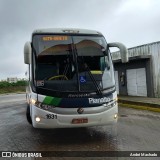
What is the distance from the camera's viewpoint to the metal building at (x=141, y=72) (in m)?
18.3

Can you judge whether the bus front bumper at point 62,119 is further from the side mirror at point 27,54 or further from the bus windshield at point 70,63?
the side mirror at point 27,54

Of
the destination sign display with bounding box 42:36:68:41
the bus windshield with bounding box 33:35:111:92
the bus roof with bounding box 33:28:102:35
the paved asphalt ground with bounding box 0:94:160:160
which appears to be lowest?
the paved asphalt ground with bounding box 0:94:160:160

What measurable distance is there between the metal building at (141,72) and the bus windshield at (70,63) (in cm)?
1111

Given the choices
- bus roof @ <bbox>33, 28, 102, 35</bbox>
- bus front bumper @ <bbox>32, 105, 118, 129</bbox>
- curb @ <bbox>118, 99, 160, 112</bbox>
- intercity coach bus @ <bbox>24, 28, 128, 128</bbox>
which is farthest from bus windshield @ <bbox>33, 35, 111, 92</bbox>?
curb @ <bbox>118, 99, 160, 112</bbox>

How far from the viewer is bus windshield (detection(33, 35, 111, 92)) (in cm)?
729

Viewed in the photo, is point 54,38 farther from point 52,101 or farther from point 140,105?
Answer: point 140,105

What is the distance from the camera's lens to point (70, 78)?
743cm

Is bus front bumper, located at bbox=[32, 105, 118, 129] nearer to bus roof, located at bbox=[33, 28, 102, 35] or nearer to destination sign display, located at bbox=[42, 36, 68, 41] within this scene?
destination sign display, located at bbox=[42, 36, 68, 41]

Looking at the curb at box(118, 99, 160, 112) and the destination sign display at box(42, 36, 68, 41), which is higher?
the destination sign display at box(42, 36, 68, 41)

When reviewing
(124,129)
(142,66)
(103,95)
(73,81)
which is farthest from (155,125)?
(142,66)

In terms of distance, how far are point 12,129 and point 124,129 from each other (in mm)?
3965

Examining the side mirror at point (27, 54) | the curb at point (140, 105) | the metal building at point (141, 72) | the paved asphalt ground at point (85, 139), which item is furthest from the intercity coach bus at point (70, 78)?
the metal building at point (141, 72)

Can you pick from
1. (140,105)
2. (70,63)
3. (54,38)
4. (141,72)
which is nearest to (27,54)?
(54,38)

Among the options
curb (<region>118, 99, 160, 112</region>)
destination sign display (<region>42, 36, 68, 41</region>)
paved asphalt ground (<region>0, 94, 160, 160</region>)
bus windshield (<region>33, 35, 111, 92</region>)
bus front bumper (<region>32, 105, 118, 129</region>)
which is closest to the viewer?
paved asphalt ground (<region>0, 94, 160, 160</region>)
